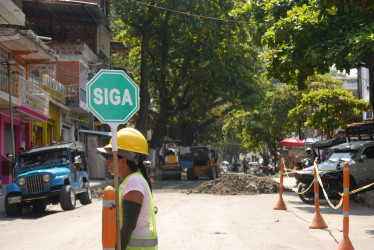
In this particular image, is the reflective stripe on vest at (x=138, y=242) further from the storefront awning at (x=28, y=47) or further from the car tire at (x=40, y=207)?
the storefront awning at (x=28, y=47)

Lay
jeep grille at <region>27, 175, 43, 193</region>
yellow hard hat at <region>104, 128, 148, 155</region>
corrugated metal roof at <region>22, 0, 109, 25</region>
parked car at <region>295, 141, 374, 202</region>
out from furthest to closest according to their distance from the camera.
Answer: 1. corrugated metal roof at <region>22, 0, 109, 25</region>
2. parked car at <region>295, 141, 374, 202</region>
3. jeep grille at <region>27, 175, 43, 193</region>
4. yellow hard hat at <region>104, 128, 148, 155</region>

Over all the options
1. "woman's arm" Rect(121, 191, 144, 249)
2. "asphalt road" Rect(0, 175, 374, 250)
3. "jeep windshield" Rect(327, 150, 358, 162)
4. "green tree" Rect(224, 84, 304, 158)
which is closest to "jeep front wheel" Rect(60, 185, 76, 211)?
"asphalt road" Rect(0, 175, 374, 250)

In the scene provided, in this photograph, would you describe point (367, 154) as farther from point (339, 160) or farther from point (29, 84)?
point (29, 84)

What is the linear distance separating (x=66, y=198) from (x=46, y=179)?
79 centimetres

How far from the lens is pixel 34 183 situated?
15.8 meters

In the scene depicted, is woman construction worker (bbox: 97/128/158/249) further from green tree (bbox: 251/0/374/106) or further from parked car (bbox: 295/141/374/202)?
parked car (bbox: 295/141/374/202)

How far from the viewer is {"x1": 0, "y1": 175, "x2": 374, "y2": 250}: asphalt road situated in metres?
9.44

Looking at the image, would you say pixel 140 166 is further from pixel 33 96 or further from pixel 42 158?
pixel 33 96

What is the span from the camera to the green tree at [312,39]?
14.0 m

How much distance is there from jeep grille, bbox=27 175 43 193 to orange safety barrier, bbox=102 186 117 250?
1247 cm

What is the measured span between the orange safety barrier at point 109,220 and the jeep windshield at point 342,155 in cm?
1508

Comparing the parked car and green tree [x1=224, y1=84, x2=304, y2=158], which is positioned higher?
green tree [x1=224, y1=84, x2=304, y2=158]

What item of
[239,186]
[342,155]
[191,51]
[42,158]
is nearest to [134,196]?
[42,158]

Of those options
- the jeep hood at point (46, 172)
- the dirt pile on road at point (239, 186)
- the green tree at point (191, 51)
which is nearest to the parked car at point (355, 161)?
the dirt pile on road at point (239, 186)
